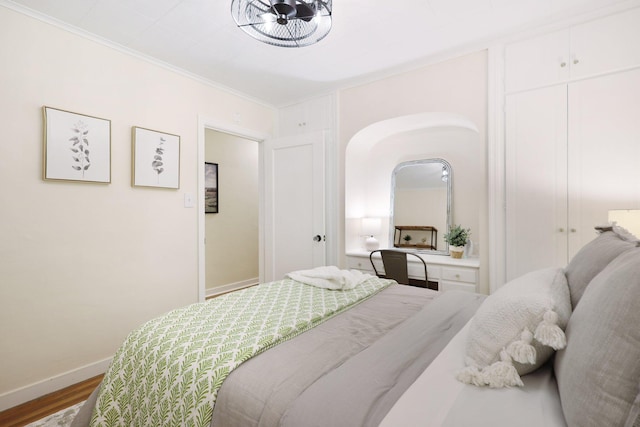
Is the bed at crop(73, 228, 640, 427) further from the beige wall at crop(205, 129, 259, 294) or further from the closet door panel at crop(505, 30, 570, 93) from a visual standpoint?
the beige wall at crop(205, 129, 259, 294)

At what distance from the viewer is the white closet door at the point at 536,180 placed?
2.27m

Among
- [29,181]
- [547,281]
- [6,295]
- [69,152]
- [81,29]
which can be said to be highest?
[81,29]

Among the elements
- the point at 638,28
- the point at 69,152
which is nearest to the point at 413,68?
the point at 638,28

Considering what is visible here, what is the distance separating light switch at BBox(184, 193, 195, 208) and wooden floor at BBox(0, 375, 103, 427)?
5.07 ft

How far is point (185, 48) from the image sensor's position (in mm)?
2574

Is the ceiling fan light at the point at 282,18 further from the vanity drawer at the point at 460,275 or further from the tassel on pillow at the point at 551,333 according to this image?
the vanity drawer at the point at 460,275

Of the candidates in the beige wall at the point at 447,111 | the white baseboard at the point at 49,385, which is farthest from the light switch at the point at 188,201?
the beige wall at the point at 447,111

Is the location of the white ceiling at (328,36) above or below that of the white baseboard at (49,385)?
above

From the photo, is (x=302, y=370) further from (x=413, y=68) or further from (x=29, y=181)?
(x=413, y=68)

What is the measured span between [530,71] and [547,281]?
2.02 meters

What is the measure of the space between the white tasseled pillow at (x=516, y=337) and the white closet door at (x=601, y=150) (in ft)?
5.35

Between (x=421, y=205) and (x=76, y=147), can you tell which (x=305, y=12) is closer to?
(x=76, y=147)

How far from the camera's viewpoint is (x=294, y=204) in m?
3.52

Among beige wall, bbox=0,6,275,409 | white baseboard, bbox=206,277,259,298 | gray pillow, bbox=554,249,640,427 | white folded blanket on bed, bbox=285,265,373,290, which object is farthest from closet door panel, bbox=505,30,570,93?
white baseboard, bbox=206,277,259,298
